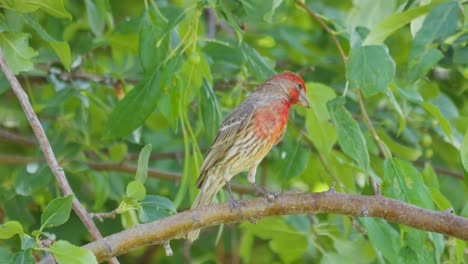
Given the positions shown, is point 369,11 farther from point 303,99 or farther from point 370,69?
point 303,99

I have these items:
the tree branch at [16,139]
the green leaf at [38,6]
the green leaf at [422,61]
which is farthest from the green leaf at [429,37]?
the tree branch at [16,139]

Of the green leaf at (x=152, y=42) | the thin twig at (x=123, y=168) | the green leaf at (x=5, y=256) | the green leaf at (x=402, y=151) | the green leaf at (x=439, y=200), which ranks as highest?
the green leaf at (x=152, y=42)

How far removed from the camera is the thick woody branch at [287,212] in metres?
3.97

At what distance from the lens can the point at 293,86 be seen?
540 cm

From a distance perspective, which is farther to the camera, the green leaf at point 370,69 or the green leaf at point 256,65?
the green leaf at point 256,65

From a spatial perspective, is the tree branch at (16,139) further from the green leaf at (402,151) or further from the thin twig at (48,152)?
the thin twig at (48,152)

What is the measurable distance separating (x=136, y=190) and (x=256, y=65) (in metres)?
1.33

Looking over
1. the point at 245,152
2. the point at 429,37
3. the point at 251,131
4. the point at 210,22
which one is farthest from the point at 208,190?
the point at 210,22

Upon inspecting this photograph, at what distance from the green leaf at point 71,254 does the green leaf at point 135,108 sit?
134cm

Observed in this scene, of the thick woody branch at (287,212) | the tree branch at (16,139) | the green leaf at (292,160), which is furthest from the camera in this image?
the tree branch at (16,139)

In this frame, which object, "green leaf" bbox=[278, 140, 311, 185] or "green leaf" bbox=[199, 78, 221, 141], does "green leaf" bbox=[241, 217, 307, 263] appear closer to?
"green leaf" bbox=[278, 140, 311, 185]

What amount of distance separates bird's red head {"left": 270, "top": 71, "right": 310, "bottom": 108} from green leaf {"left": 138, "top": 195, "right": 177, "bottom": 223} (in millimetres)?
1227

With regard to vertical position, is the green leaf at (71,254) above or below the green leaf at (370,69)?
below

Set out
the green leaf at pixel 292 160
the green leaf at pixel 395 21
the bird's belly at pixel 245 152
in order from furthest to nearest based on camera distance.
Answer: the green leaf at pixel 292 160 < the bird's belly at pixel 245 152 < the green leaf at pixel 395 21
